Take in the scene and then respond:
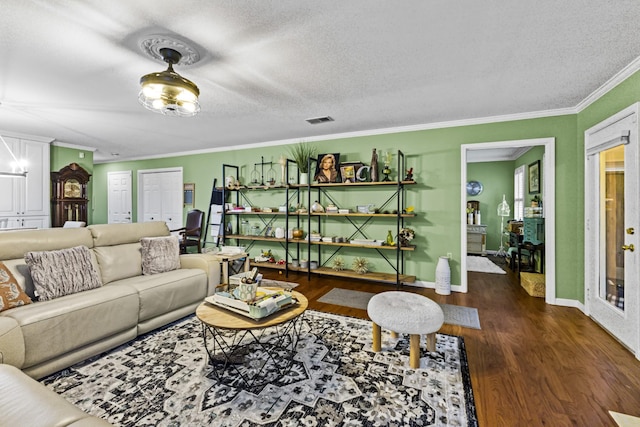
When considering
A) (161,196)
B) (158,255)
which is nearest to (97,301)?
(158,255)

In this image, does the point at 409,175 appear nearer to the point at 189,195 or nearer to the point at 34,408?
the point at 34,408

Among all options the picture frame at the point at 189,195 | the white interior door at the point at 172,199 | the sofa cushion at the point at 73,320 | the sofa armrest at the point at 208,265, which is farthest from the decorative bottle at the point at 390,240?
the white interior door at the point at 172,199

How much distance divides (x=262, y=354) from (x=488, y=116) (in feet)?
13.1

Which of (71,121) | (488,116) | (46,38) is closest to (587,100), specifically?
(488,116)

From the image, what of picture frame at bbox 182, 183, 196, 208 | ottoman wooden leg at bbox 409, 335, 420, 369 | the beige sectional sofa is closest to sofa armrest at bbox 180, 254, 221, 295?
the beige sectional sofa

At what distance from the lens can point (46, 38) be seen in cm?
212

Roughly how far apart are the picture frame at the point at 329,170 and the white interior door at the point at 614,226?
125 inches

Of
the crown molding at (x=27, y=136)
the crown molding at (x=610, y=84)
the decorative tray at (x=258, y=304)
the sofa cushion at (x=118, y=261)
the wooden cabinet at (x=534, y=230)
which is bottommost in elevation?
the decorative tray at (x=258, y=304)

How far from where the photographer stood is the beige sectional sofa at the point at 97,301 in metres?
1.95

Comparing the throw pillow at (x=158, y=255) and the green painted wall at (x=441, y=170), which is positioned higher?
the green painted wall at (x=441, y=170)

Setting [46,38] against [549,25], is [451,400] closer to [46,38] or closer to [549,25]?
[549,25]

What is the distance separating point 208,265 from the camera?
3.38m

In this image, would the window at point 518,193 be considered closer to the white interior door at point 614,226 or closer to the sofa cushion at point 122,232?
the white interior door at point 614,226

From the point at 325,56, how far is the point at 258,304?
2016mm
